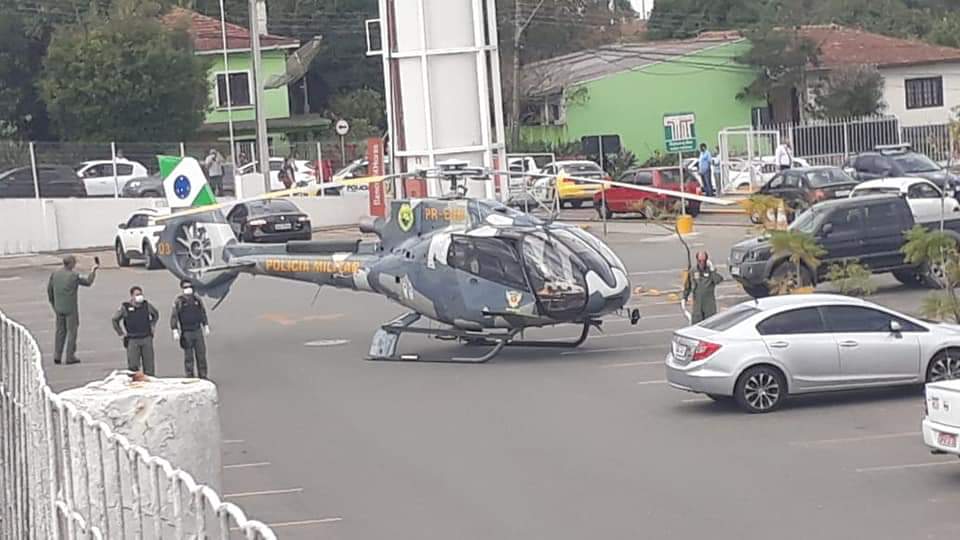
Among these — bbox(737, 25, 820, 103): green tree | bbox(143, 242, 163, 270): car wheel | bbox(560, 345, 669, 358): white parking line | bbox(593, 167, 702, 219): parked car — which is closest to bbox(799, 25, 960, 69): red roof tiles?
bbox(737, 25, 820, 103): green tree

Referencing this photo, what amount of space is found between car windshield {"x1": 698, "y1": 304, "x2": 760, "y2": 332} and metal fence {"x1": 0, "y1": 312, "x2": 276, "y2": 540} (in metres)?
11.3

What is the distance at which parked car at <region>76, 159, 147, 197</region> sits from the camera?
183ft

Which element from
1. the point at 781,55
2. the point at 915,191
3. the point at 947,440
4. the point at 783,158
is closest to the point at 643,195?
the point at 783,158

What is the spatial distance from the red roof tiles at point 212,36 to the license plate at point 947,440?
60124 mm

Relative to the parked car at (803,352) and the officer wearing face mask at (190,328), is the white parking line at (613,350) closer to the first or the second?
the parked car at (803,352)

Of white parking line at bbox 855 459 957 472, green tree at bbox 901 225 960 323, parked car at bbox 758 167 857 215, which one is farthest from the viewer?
parked car at bbox 758 167 857 215

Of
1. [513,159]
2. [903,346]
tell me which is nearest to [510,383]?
[903,346]

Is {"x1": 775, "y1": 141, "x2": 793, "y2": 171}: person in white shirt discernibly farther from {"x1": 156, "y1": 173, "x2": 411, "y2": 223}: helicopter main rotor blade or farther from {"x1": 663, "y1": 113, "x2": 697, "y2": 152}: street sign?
{"x1": 156, "y1": 173, "x2": 411, "y2": 223}: helicopter main rotor blade

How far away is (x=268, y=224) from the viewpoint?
48875 millimetres

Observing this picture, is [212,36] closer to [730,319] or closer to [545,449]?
[730,319]

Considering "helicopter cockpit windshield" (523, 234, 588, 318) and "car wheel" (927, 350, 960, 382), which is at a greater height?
"helicopter cockpit windshield" (523, 234, 588, 318)

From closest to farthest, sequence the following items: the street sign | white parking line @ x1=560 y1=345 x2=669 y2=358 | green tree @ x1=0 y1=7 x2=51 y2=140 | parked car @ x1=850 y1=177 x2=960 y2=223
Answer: white parking line @ x1=560 y1=345 x2=669 y2=358 → parked car @ x1=850 y1=177 x2=960 y2=223 → the street sign → green tree @ x1=0 y1=7 x2=51 y2=140

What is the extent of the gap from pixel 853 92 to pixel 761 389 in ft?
169

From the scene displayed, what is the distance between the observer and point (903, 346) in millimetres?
21719
